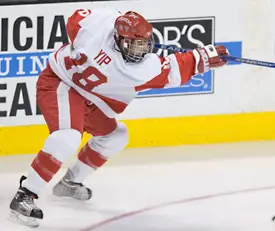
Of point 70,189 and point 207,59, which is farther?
point 70,189

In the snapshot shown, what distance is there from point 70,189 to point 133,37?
0.95 metres

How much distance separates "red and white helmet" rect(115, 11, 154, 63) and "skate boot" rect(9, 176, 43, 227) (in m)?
0.71

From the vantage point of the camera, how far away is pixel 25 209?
456 centimetres

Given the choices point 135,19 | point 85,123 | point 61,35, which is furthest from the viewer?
point 61,35

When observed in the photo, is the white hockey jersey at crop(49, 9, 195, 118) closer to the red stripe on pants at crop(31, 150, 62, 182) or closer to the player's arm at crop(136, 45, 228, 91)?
the player's arm at crop(136, 45, 228, 91)

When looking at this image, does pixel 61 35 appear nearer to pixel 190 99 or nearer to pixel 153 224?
pixel 190 99

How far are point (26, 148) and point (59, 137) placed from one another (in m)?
1.13

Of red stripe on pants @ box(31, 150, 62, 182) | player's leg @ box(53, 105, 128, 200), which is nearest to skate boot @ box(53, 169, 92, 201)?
player's leg @ box(53, 105, 128, 200)

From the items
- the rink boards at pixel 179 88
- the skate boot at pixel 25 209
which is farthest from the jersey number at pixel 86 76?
the rink boards at pixel 179 88

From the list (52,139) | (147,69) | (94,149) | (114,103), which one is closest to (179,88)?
(94,149)

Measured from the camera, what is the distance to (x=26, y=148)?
18.5ft

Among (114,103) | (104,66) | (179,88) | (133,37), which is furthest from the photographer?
(179,88)

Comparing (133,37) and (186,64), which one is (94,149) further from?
(133,37)

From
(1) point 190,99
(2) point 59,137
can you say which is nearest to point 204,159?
(1) point 190,99
